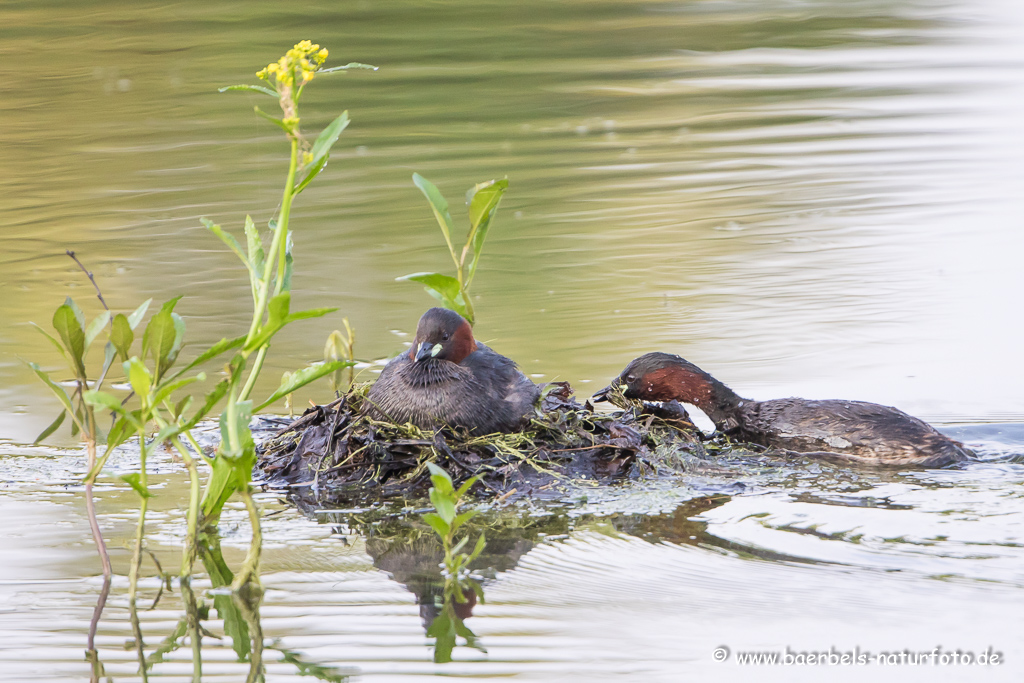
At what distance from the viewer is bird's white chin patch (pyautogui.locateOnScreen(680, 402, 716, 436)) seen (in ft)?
21.2

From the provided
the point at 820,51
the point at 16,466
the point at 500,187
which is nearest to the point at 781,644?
the point at 500,187

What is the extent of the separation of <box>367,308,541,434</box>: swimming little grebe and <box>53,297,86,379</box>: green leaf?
1.56 m

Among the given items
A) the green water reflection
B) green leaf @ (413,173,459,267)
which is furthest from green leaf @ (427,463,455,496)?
the green water reflection

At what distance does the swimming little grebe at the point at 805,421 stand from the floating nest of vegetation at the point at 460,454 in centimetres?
33

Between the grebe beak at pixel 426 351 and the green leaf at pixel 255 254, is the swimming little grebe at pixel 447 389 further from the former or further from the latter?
the green leaf at pixel 255 254

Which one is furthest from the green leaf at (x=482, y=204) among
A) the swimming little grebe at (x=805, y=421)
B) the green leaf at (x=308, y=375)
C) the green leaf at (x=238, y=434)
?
the green leaf at (x=238, y=434)

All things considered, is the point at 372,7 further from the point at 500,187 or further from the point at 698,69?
the point at 500,187

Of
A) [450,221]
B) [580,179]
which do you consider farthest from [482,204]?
[580,179]

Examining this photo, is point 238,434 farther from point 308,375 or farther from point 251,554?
point 251,554

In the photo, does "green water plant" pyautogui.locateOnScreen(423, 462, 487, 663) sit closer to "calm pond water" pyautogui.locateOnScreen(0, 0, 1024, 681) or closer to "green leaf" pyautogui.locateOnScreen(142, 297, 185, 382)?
"calm pond water" pyautogui.locateOnScreen(0, 0, 1024, 681)

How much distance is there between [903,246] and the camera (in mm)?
9617

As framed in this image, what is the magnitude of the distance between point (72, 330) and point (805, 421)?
10.9ft

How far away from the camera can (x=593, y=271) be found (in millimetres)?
9211

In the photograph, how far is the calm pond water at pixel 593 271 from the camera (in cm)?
407
